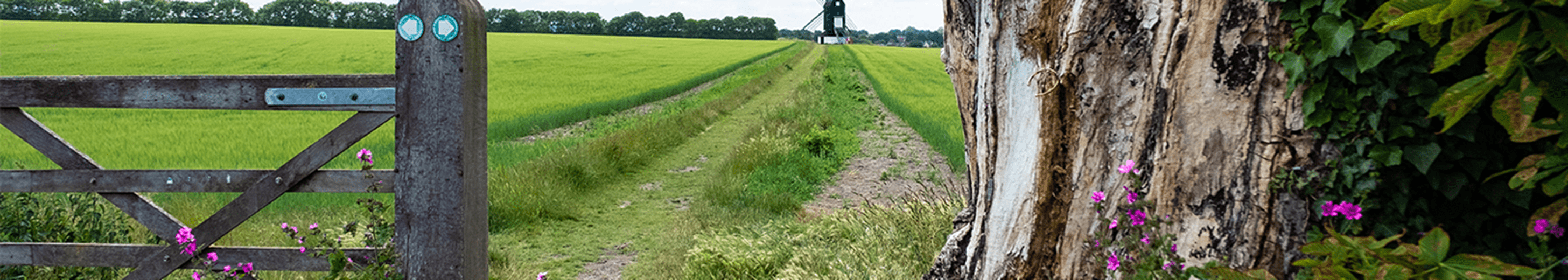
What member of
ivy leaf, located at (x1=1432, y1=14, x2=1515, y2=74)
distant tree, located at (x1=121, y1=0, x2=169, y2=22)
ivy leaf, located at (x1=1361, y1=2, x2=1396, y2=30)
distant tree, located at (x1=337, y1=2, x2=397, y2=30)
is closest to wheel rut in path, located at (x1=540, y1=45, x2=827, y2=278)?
ivy leaf, located at (x1=1361, y1=2, x2=1396, y2=30)

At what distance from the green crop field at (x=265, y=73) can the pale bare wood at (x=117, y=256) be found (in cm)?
158

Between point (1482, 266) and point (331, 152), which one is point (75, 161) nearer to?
point (331, 152)

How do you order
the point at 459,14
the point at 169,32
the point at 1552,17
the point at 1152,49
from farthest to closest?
1. the point at 169,32
2. the point at 459,14
3. the point at 1152,49
4. the point at 1552,17

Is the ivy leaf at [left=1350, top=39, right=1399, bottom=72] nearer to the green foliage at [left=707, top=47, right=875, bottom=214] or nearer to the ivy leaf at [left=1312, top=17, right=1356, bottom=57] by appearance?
the ivy leaf at [left=1312, top=17, right=1356, bottom=57]

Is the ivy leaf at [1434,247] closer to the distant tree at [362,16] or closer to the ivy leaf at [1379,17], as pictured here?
the ivy leaf at [1379,17]

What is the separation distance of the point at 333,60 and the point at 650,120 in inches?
772

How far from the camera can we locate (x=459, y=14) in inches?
89.0

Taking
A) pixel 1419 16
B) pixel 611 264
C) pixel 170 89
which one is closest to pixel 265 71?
pixel 611 264

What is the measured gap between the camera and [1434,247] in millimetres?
1545

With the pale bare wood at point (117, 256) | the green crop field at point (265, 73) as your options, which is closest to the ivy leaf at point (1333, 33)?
the pale bare wood at point (117, 256)

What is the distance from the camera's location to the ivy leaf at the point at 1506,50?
135 cm

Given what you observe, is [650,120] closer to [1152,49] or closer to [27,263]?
[27,263]

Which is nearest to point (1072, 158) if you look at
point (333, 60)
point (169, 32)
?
point (333, 60)

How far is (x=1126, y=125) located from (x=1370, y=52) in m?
0.60
